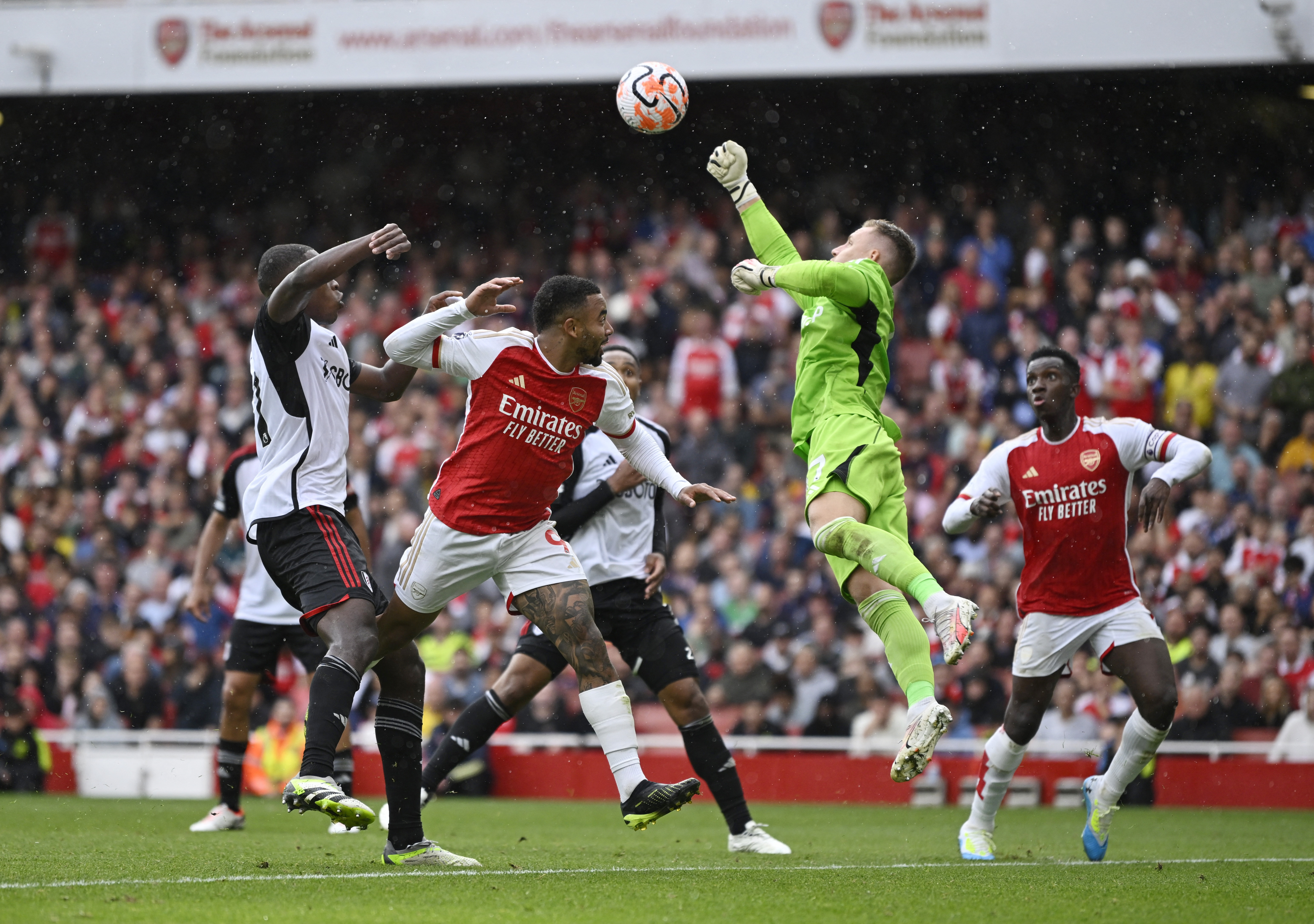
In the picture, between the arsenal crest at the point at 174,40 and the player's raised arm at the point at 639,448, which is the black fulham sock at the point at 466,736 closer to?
the player's raised arm at the point at 639,448

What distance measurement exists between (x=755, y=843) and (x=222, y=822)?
10.7ft

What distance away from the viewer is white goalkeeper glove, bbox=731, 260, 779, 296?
21.4ft

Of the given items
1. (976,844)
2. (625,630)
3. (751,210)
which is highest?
(751,210)

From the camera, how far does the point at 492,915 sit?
4543mm

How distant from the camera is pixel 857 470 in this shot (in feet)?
21.0

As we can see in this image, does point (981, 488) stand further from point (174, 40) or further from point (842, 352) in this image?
point (174, 40)

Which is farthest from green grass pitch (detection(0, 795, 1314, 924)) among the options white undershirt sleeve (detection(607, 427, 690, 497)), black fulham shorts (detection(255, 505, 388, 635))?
white undershirt sleeve (detection(607, 427, 690, 497))

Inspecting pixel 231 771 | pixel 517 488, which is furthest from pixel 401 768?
pixel 231 771

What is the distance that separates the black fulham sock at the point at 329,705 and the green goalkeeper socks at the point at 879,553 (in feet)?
6.67

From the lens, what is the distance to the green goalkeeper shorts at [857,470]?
641cm

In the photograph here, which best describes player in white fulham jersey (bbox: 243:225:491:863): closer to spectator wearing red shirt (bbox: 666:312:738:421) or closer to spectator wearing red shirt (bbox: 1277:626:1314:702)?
spectator wearing red shirt (bbox: 1277:626:1314:702)

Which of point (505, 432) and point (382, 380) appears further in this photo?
point (382, 380)

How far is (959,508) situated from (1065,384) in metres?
0.83

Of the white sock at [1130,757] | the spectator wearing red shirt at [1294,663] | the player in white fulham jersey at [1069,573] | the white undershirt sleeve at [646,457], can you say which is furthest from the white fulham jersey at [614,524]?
the spectator wearing red shirt at [1294,663]
